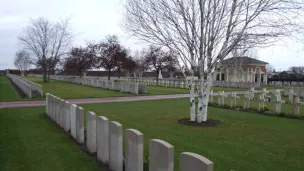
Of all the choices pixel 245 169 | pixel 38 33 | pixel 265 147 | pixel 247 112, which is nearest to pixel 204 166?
pixel 245 169

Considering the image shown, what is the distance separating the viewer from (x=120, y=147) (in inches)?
192

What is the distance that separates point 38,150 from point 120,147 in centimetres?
255

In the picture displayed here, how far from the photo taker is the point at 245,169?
16.8 ft

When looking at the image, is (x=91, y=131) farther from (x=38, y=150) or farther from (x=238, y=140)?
(x=238, y=140)

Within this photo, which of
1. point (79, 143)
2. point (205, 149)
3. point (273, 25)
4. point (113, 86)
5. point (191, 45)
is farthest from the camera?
point (113, 86)

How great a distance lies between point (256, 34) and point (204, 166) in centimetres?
730

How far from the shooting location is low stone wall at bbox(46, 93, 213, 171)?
2.95 m

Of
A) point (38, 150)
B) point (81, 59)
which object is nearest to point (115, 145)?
point (38, 150)

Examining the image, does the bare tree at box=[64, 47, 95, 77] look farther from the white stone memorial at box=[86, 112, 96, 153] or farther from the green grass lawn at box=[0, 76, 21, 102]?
the white stone memorial at box=[86, 112, 96, 153]

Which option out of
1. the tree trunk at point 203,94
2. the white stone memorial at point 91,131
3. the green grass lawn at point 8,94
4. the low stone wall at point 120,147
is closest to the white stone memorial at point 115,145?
the low stone wall at point 120,147

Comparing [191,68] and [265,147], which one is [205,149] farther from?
[191,68]

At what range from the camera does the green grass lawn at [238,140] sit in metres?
5.51

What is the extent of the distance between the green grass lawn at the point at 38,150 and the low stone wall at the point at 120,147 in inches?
13.4

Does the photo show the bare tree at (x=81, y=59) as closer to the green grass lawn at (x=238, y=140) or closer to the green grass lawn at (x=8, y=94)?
the green grass lawn at (x=8, y=94)
